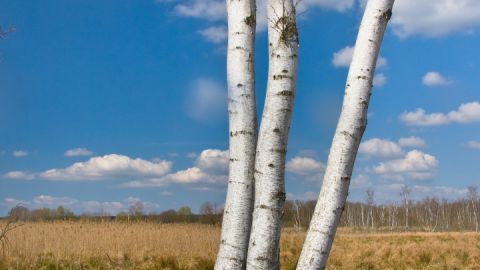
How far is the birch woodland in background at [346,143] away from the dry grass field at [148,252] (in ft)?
23.3

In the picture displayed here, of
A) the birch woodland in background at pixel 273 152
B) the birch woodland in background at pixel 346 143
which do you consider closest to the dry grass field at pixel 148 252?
the birch woodland in background at pixel 273 152

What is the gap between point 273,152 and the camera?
454 centimetres

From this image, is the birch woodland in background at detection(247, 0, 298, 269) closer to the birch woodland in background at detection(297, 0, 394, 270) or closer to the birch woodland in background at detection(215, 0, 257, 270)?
the birch woodland in background at detection(215, 0, 257, 270)

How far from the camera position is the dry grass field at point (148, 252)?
11.6 metres

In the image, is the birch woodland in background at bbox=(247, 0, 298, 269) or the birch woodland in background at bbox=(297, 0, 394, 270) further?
the birch woodland in background at bbox=(247, 0, 298, 269)

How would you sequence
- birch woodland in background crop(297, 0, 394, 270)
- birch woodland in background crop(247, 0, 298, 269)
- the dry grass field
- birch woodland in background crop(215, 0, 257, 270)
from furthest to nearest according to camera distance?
the dry grass field → birch woodland in background crop(215, 0, 257, 270) → birch woodland in background crop(247, 0, 298, 269) → birch woodland in background crop(297, 0, 394, 270)

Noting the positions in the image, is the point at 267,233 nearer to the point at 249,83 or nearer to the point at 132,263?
the point at 249,83

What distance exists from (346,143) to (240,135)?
3.01ft

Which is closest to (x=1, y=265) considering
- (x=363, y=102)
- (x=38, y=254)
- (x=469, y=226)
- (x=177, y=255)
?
(x=38, y=254)

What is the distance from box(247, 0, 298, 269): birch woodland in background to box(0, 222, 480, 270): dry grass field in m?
6.90

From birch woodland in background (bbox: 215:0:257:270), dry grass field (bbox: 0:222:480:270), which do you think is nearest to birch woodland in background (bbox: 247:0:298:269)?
birch woodland in background (bbox: 215:0:257:270)

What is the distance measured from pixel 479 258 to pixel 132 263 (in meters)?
8.48

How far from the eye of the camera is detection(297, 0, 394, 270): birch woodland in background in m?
4.36

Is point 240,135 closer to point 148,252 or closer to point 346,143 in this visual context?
point 346,143
